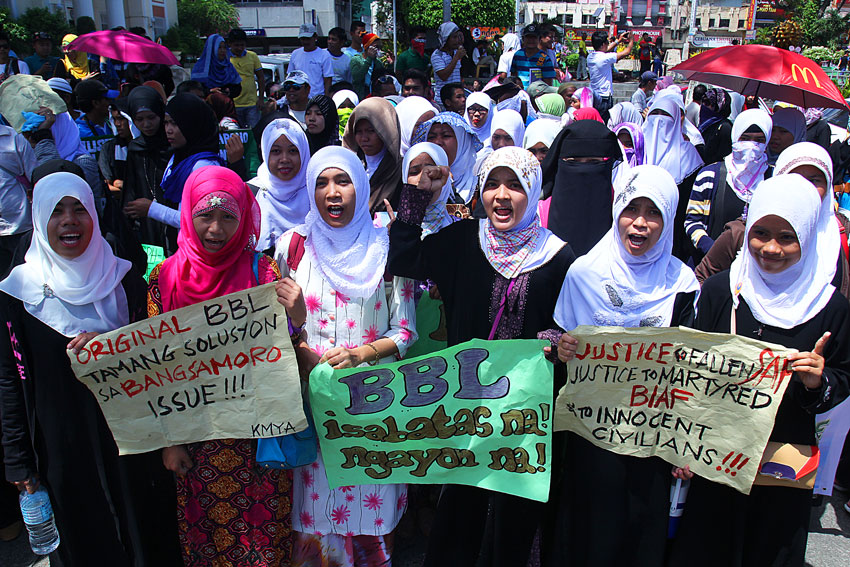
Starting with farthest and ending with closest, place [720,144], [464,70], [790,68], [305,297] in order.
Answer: [464,70], [720,144], [790,68], [305,297]

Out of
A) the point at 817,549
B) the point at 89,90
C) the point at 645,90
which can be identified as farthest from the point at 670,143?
the point at 645,90

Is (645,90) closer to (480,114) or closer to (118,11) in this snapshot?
(480,114)

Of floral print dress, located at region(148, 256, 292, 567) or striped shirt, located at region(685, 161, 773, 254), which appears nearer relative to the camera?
floral print dress, located at region(148, 256, 292, 567)

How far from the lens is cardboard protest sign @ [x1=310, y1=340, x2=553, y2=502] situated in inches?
102

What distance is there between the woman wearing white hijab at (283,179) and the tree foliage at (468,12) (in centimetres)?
3580

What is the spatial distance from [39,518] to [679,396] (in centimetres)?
258

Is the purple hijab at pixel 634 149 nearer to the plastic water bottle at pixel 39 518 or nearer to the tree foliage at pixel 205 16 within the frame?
the plastic water bottle at pixel 39 518

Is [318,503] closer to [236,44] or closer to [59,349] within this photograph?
[59,349]

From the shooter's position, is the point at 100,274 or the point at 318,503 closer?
the point at 100,274

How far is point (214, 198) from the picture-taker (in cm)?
252

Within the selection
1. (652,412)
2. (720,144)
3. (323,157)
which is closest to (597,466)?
(652,412)

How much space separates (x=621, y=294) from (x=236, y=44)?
30.8ft

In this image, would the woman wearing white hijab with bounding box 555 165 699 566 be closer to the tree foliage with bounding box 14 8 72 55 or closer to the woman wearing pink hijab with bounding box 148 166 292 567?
the woman wearing pink hijab with bounding box 148 166 292 567

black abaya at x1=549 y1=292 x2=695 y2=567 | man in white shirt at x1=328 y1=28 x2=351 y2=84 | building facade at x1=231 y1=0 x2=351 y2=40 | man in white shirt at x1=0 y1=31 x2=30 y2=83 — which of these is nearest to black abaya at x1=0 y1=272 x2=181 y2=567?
black abaya at x1=549 y1=292 x2=695 y2=567
